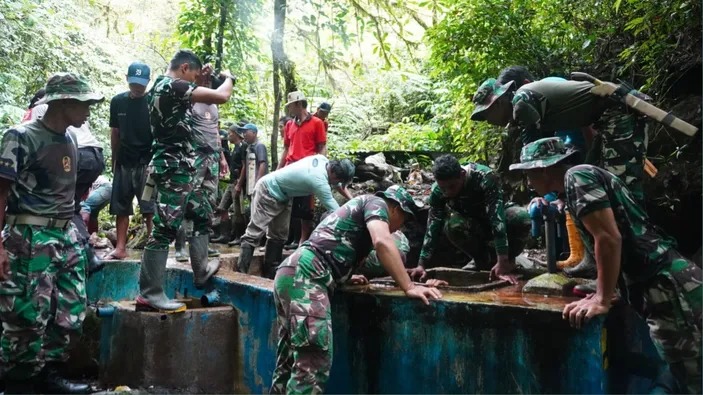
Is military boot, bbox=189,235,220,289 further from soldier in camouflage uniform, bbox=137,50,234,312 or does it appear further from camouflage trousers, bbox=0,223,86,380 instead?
camouflage trousers, bbox=0,223,86,380

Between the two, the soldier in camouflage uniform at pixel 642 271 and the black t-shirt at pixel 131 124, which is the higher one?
the black t-shirt at pixel 131 124

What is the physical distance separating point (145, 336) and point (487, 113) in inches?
127

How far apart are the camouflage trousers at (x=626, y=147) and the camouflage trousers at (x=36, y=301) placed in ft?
12.6

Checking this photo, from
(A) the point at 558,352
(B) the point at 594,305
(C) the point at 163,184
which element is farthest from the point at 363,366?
(C) the point at 163,184

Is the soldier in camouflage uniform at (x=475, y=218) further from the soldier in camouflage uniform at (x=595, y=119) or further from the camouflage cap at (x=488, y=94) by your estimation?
the soldier in camouflage uniform at (x=595, y=119)

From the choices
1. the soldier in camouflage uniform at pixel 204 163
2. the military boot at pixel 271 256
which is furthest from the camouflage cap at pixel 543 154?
the military boot at pixel 271 256

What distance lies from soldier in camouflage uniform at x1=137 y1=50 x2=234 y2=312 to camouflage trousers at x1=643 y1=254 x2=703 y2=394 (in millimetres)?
3286

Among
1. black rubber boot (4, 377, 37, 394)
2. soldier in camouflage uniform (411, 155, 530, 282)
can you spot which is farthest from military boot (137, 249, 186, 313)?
soldier in camouflage uniform (411, 155, 530, 282)

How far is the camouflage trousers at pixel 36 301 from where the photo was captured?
13.6 feet

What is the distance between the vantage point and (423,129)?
13.5m

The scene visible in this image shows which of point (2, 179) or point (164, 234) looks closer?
point (2, 179)

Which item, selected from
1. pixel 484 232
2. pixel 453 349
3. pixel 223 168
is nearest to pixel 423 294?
pixel 453 349

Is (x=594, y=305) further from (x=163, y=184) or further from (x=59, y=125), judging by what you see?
(x=59, y=125)

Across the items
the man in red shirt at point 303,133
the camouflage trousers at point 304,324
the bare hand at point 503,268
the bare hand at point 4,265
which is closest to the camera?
the camouflage trousers at point 304,324
